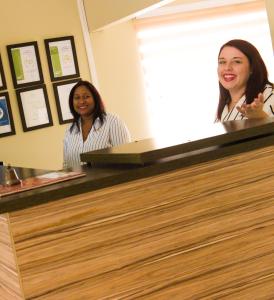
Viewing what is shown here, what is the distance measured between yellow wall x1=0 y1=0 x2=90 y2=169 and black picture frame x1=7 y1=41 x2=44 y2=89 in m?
0.04

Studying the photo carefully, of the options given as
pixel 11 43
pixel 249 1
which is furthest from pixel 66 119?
pixel 249 1

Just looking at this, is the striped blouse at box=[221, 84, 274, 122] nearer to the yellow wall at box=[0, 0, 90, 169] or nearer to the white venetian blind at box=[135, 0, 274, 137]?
the yellow wall at box=[0, 0, 90, 169]

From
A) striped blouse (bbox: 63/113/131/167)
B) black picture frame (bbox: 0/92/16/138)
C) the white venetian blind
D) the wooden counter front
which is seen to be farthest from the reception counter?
the white venetian blind

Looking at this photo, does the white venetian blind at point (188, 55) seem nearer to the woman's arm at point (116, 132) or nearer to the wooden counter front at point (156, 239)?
the woman's arm at point (116, 132)

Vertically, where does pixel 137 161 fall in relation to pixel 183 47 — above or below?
below

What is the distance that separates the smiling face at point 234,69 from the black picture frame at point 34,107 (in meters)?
2.45

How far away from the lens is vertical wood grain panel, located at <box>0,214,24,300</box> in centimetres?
201

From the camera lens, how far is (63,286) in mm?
2064

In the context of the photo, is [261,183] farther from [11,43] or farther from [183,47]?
[183,47]

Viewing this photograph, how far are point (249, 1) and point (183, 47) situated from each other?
951 millimetres

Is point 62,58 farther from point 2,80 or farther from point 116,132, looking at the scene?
point 116,132

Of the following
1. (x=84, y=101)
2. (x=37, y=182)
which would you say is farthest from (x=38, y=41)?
(x=37, y=182)

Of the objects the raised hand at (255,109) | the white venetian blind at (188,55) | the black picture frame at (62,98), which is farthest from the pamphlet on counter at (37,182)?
the white venetian blind at (188,55)

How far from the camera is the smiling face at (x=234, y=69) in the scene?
2.99m
